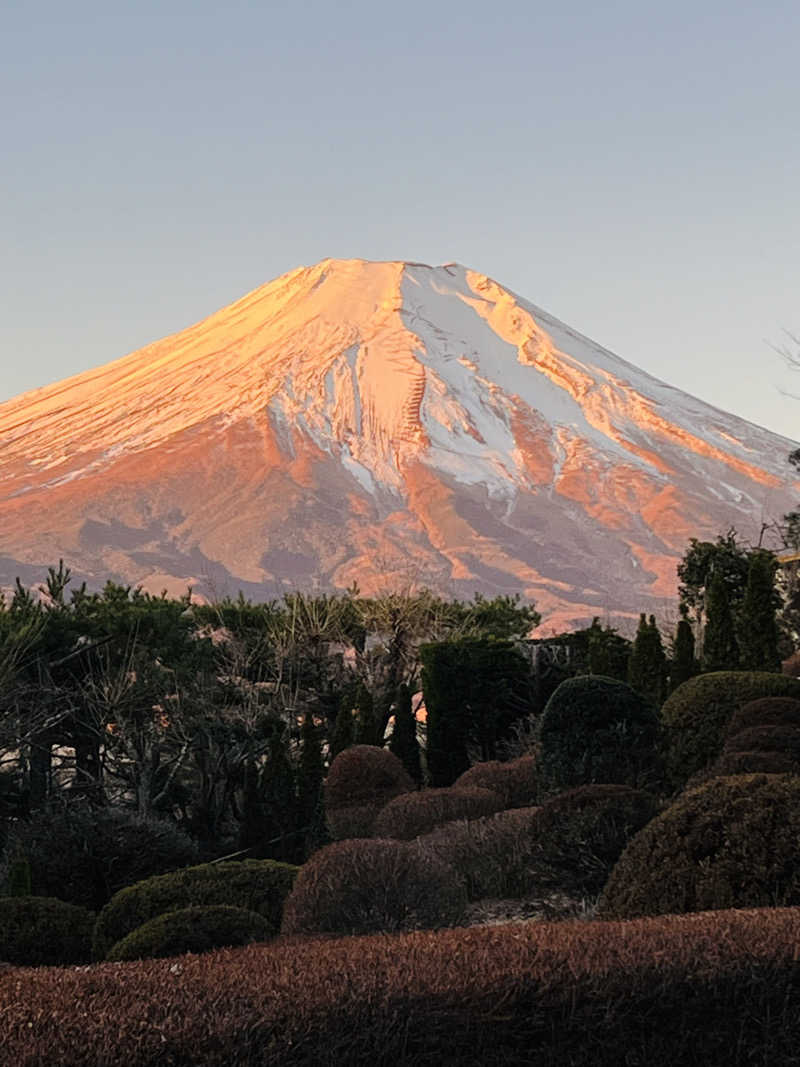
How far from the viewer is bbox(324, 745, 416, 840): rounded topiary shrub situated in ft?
76.9

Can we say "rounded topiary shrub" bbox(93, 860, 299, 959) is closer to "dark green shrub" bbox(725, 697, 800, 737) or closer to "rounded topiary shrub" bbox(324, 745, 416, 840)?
"dark green shrub" bbox(725, 697, 800, 737)

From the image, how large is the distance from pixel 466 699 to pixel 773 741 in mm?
16787

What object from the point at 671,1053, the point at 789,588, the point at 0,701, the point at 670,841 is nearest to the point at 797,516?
the point at 789,588

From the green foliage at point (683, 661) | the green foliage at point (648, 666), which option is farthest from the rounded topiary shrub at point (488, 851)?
the green foliage at point (648, 666)

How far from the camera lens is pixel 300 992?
18.7ft

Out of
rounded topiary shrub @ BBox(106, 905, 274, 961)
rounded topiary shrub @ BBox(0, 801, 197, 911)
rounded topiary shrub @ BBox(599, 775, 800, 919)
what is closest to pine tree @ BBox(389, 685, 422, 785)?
rounded topiary shrub @ BBox(0, 801, 197, 911)

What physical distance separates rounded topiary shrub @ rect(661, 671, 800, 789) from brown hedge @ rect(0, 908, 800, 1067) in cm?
1134

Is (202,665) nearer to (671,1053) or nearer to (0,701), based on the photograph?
(0,701)

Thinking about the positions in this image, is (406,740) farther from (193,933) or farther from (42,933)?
(193,933)

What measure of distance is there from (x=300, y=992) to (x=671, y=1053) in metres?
1.76

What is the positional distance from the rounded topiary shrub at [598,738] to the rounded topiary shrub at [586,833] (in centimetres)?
490

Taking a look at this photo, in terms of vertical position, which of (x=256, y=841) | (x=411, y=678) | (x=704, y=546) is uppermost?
(x=704, y=546)

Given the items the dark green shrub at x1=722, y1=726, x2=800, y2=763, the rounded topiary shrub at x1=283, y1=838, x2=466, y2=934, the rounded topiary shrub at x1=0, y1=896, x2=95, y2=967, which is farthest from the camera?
the dark green shrub at x1=722, y1=726, x2=800, y2=763

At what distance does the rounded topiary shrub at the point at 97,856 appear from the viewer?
1816 cm
